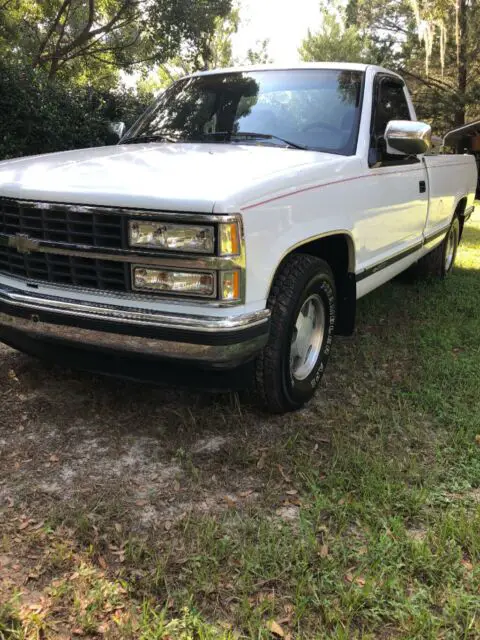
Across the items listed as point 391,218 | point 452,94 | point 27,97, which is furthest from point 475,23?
point 391,218

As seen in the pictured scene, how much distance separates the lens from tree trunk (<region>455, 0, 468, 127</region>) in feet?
72.9

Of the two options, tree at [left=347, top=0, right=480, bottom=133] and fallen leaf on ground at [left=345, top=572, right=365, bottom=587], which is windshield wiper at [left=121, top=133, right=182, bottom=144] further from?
tree at [left=347, top=0, right=480, bottom=133]

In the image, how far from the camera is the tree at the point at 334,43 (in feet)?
102

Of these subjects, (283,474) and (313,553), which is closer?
(313,553)

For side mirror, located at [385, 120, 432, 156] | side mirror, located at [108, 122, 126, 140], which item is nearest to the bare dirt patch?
side mirror, located at [385, 120, 432, 156]

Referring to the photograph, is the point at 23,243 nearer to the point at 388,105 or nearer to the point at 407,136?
the point at 407,136

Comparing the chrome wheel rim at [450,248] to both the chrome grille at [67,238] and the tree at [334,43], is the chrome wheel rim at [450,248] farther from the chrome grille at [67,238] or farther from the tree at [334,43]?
the tree at [334,43]

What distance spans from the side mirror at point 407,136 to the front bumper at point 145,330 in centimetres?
172

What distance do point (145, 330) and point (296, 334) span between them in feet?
Answer: 3.24

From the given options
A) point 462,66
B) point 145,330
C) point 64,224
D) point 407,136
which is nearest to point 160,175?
point 64,224

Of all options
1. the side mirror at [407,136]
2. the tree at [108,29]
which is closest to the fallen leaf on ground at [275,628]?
the side mirror at [407,136]

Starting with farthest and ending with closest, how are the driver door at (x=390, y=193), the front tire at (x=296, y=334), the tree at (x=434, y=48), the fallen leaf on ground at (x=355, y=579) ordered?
the tree at (x=434, y=48)
the driver door at (x=390, y=193)
the front tire at (x=296, y=334)
the fallen leaf on ground at (x=355, y=579)

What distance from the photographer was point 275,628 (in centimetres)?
186

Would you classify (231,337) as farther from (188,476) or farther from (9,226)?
(9,226)
